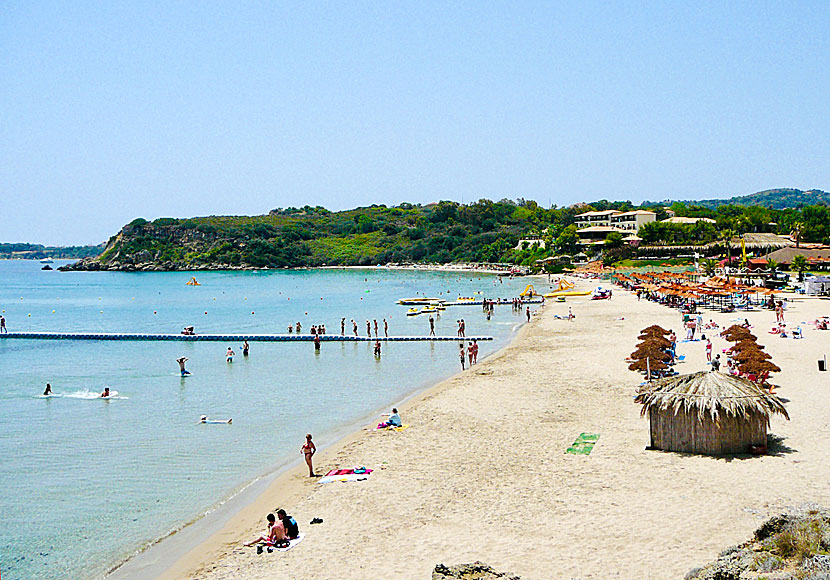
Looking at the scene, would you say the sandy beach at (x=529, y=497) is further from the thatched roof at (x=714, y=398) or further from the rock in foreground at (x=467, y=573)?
the rock in foreground at (x=467, y=573)

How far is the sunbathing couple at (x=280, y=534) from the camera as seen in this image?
10586 mm

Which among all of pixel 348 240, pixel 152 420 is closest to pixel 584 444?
pixel 152 420

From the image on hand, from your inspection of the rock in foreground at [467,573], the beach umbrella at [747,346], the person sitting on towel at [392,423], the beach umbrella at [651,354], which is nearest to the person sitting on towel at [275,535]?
the rock in foreground at [467,573]

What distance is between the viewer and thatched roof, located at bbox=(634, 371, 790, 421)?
42.0 ft

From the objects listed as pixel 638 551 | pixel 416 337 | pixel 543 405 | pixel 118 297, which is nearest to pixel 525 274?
pixel 118 297

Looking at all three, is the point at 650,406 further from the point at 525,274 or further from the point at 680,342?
the point at 525,274

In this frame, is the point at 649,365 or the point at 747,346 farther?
the point at 649,365

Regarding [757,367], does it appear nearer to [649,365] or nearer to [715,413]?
[649,365]

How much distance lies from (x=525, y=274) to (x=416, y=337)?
72345mm

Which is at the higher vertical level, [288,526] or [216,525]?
[288,526]

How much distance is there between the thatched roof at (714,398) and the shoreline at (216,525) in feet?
23.5

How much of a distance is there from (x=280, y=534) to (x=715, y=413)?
8.00 meters

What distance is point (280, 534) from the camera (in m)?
10.6

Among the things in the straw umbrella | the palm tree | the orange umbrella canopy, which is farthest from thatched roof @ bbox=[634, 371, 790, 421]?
the palm tree
